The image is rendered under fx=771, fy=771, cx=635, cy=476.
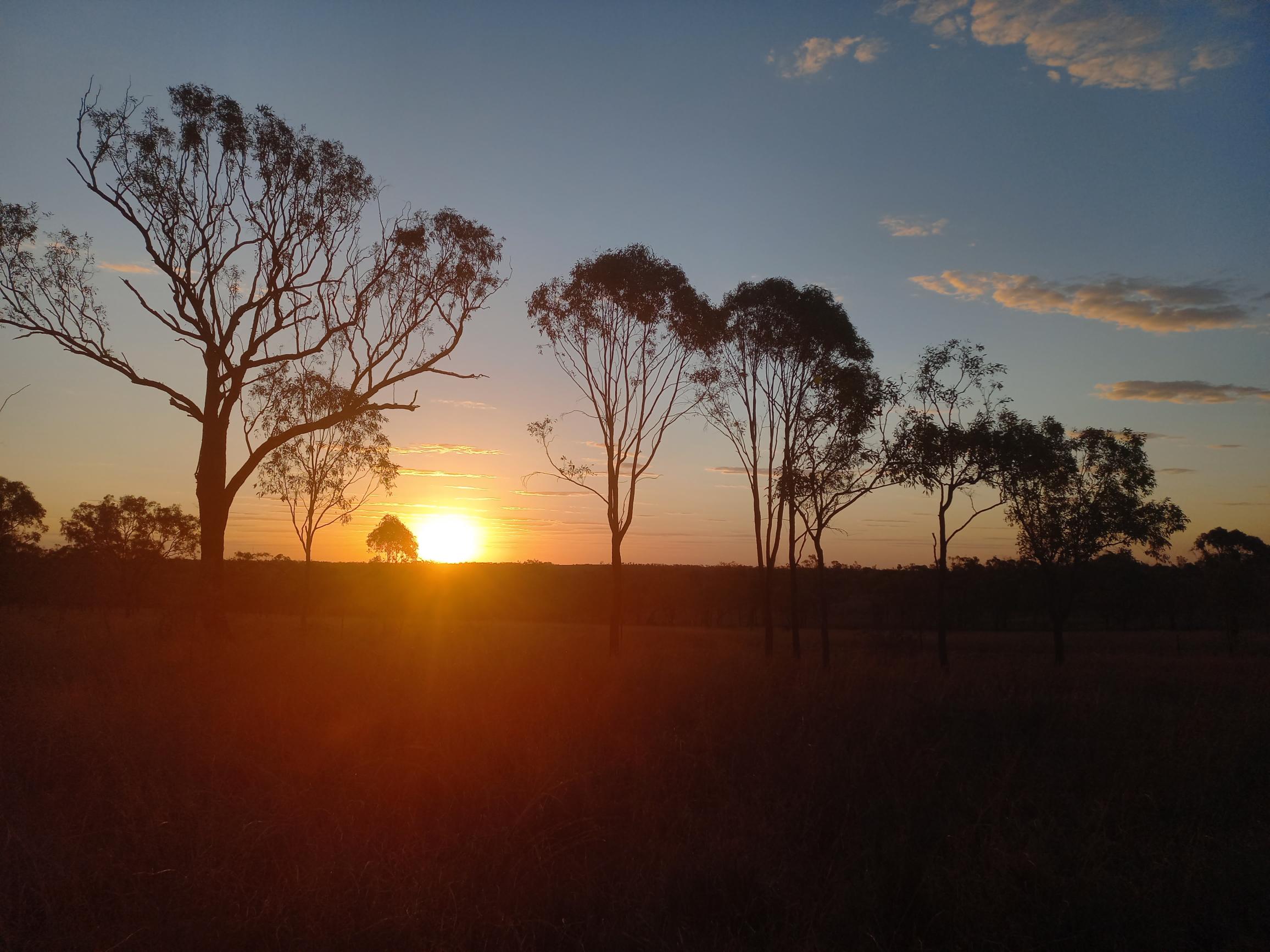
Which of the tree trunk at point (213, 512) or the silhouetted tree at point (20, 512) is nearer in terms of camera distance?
the tree trunk at point (213, 512)

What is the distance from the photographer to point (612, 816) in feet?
20.7

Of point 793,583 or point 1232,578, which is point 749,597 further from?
point 793,583

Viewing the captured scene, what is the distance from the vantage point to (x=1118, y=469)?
33625 mm

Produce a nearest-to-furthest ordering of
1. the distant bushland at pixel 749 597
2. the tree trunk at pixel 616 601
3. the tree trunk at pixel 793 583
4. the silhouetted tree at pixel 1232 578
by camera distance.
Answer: the tree trunk at pixel 616 601 → the tree trunk at pixel 793 583 → the silhouetted tree at pixel 1232 578 → the distant bushland at pixel 749 597

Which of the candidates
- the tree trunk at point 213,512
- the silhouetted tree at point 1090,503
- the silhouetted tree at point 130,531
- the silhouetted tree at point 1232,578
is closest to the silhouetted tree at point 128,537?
the silhouetted tree at point 130,531

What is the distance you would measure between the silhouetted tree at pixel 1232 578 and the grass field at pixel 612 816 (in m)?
42.6

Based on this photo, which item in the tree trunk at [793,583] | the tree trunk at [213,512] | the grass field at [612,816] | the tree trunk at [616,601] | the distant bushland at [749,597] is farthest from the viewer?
the distant bushland at [749,597]

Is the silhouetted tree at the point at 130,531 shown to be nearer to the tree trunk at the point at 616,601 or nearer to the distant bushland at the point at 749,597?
the distant bushland at the point at 749,597

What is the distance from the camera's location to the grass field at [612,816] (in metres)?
4.70

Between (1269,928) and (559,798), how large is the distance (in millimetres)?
4878

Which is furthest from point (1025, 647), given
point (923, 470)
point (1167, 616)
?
point (1167, 616)

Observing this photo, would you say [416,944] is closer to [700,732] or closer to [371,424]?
[700,732]

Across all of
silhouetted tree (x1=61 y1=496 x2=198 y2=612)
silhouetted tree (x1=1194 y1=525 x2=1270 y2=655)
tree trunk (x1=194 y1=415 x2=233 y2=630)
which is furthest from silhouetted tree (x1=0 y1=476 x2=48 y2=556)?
silhouetted tree (x1=1194 y1=525 x2=1270 y2=655)

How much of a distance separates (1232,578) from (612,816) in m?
52.6
